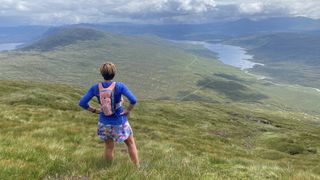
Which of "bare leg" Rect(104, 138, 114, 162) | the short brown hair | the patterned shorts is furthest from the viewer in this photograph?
"bare leg" Rect(104, 138, 114, 162)

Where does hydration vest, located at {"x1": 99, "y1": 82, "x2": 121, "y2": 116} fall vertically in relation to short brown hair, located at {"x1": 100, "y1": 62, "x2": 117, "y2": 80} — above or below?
below

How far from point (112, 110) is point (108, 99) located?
0.38 metres

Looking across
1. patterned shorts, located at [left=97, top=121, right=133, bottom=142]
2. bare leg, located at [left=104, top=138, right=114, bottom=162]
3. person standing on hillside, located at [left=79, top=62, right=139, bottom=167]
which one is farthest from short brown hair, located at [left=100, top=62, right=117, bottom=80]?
bare leg, located at [left=104, top=138, right=114, bottom=162]

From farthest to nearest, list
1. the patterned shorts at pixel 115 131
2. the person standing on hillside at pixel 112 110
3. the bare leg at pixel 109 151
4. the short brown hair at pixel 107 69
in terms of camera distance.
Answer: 1. the bare leg at pixel 109 151
2. the patterned shorts at pixel 115 131
3. the person standing on hillside at pixel 112 110
4. the short brown hair at pixel 107 69

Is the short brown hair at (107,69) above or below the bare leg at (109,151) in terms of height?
above

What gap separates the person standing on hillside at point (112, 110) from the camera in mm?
11398

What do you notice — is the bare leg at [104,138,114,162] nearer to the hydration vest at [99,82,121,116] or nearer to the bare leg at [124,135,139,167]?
the bare leg at [124,135,139,167]

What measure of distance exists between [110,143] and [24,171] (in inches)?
137

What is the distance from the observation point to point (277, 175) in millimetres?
12578

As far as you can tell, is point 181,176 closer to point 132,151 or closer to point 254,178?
point 132,151

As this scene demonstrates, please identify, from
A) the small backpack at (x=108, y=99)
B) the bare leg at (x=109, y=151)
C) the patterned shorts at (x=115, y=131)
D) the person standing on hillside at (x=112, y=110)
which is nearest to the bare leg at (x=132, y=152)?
the person standing on hillside at (x=112, y=110)

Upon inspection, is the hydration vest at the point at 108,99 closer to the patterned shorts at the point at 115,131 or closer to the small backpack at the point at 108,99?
the small backpack at the point at 108,99

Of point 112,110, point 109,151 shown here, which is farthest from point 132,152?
Result: point 112,110

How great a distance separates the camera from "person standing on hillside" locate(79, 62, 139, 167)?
11.4 meters
